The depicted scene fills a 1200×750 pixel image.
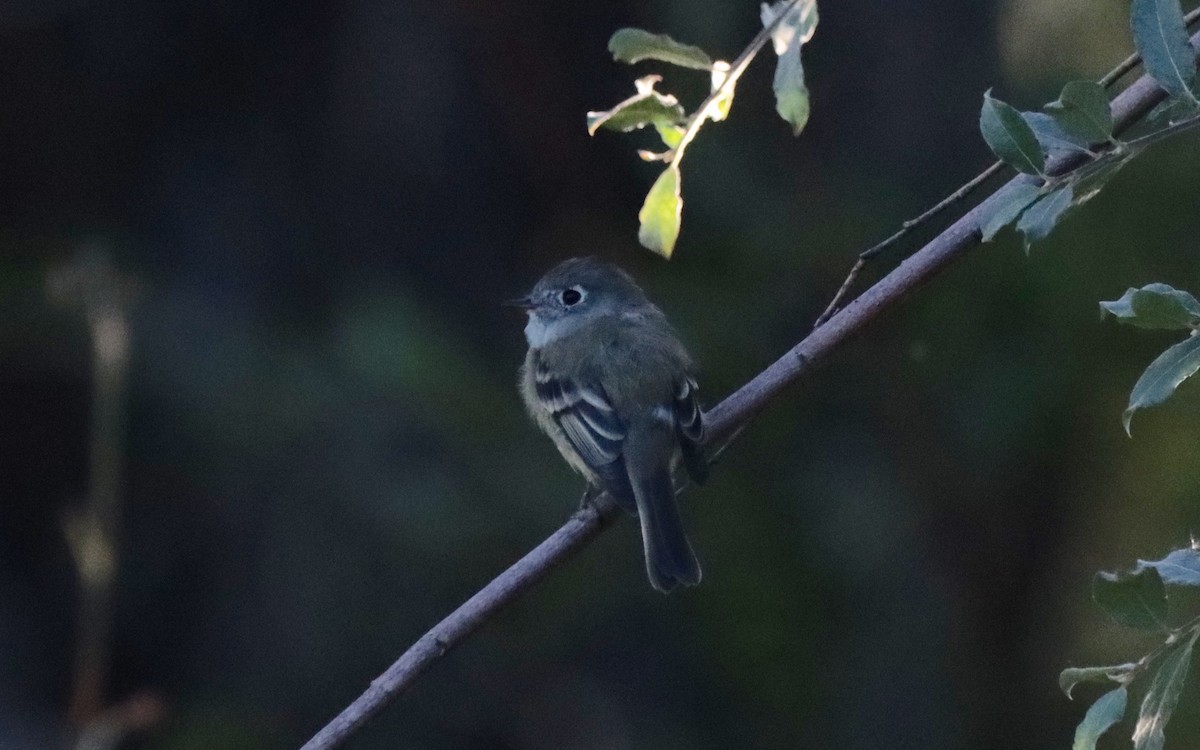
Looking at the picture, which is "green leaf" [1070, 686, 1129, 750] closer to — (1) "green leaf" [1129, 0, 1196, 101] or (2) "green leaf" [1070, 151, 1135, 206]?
(2) "green leaf" [1070, 151, 1135, 206]

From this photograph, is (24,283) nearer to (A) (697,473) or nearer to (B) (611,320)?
(B) (611,320)

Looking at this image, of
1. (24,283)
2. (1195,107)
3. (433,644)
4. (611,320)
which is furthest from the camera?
(24,283)

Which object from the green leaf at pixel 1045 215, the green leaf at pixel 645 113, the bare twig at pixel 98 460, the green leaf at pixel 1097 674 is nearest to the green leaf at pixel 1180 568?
the green leaf at pixel 1097 674

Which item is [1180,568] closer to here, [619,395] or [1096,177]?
[1096,177]

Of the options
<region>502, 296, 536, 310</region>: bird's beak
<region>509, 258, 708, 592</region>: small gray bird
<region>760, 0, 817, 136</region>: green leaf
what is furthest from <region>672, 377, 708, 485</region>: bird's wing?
<region>760, 0, 817, 136</region>: green leaf

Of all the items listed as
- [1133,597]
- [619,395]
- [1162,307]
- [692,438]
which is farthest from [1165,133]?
[619,395]

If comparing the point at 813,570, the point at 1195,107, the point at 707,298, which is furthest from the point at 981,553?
the point at 1195,107

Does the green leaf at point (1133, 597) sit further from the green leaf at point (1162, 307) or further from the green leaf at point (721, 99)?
the green leaf at point (721, 99)
